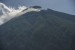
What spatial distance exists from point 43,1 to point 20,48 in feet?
5.74

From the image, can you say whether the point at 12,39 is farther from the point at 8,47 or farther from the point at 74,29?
the point at 74,29

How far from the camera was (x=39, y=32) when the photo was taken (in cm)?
46

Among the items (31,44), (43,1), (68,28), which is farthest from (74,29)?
(43,1)

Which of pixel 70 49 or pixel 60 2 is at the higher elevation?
pixel 70 49

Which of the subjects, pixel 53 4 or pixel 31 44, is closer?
pixel 31 44

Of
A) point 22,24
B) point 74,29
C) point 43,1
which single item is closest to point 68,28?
point 74,29

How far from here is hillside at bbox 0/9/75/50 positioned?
1.47 ft

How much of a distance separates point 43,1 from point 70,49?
5.80 ft

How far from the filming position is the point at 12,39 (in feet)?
1.56

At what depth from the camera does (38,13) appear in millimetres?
514

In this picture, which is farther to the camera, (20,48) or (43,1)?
(43,1)

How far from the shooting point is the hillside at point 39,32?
0.45 meters

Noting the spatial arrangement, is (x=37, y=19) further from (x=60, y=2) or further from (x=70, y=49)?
(x=60, y=2)

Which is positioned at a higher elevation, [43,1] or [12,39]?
[12,39]
